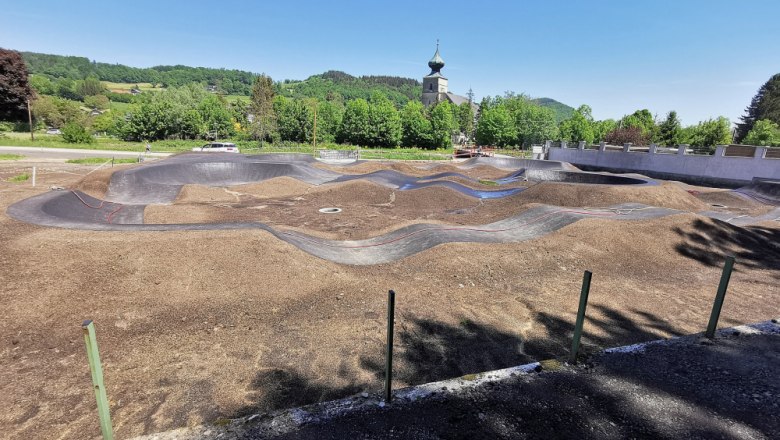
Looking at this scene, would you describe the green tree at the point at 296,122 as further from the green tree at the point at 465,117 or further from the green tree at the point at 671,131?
the green tree at the point at 671,131

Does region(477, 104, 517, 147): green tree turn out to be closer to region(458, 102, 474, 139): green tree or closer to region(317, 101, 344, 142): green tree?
region(458, 102, 474, 139): green tree

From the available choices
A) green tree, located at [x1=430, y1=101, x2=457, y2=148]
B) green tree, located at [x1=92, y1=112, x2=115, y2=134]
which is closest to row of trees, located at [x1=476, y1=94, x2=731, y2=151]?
green tree, located at [x1=430, y1=101, x2=457, y2=148]

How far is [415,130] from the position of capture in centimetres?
6656

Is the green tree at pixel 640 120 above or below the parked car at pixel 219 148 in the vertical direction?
above

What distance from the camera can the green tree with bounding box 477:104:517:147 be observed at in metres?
67.5

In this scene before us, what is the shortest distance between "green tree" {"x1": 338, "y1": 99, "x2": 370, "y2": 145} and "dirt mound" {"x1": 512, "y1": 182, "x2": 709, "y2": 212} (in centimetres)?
4866

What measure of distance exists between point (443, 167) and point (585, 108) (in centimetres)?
5636

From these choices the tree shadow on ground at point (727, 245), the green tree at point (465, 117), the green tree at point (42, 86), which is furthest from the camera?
the green tree at point (42, 86)

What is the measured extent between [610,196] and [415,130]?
5278 cm

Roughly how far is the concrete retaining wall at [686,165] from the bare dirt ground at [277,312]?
68.2 feet

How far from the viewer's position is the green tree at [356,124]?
63531 mm

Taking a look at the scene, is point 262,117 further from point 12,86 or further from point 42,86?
point 42,86

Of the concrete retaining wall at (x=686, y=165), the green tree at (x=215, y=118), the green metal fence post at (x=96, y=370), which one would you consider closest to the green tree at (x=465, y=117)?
the green tree at (x=215, y=118)

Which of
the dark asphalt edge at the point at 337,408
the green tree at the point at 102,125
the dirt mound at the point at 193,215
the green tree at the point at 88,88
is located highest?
the green tree at the point at 88,88
